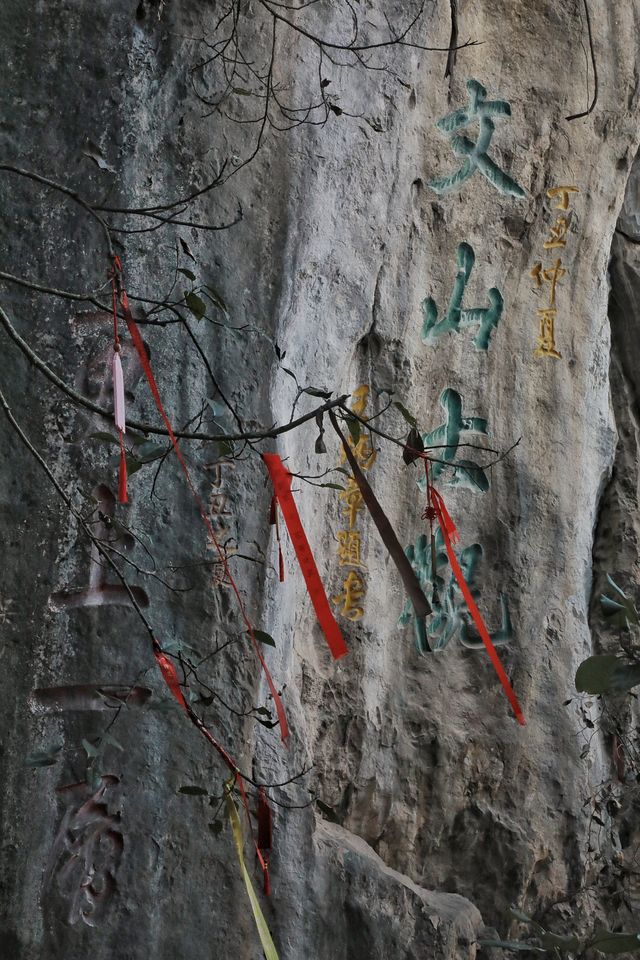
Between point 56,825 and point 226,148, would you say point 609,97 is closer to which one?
point 226,148

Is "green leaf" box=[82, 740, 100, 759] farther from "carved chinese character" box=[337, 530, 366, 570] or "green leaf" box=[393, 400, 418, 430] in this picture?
"carved chinese character" box=[337, 530, 366, 570]

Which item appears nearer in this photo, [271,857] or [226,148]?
[271,857]

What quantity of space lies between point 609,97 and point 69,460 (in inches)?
101

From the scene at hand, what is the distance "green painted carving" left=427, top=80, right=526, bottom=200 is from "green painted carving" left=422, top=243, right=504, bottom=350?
24 centimetres

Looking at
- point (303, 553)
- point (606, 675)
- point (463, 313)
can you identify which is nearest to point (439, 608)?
point (463, 313)

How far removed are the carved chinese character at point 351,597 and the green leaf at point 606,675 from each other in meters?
1.77

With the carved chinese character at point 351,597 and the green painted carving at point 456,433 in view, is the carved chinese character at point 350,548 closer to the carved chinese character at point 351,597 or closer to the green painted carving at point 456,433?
the carved chinese character at point 351,597

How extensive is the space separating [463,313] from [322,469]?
88cm

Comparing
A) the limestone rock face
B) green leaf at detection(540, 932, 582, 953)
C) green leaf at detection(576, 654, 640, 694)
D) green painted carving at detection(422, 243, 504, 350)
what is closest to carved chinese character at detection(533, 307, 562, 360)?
the limestone rock face

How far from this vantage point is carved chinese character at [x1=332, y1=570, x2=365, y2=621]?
11.2 ft

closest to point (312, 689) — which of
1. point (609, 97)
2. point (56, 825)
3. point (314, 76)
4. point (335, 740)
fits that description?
point (335, 740)

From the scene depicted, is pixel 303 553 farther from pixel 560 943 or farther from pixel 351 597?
pixel 351 597

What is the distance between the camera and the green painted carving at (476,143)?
12.6 ft

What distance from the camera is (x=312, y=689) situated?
10.7 ft
